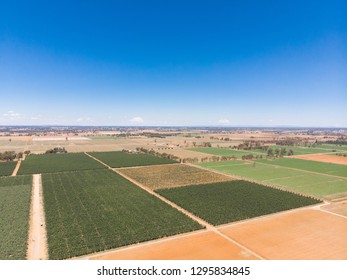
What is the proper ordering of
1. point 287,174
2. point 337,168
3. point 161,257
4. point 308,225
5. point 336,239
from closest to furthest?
point 161,257
point 336,239
point 308,225
point 287,174
point 337,168

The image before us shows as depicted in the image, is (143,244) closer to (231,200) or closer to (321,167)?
(231,200)

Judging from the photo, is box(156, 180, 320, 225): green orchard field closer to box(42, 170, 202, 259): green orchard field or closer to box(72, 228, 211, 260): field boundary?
box(42, 170, 202, 259): green orchard field

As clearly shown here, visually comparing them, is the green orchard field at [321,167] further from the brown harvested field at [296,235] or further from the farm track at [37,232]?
the farm track at [37,232]

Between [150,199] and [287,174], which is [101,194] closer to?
[150,199]

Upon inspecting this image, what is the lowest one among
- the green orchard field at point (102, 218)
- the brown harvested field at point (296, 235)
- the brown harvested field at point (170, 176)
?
the brown harvested field at point (296, 235)

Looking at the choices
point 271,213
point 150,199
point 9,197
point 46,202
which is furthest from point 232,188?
point 9,197

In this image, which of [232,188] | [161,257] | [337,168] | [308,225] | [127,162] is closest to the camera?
[161,257]

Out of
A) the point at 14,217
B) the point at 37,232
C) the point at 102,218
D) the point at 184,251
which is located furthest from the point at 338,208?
the point at 14,217

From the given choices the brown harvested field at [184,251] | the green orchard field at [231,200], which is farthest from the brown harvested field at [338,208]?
the brown harvested field at [184,251]
